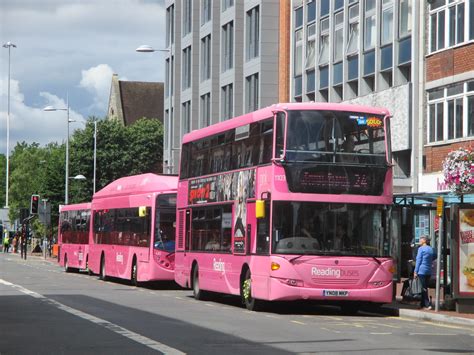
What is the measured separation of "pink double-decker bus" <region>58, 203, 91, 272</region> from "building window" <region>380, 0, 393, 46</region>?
13.1 meters

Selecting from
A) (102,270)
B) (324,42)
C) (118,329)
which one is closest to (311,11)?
(324,42)

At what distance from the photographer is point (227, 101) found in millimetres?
62438

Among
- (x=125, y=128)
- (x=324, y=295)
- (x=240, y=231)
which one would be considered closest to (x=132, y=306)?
(x=240, y=231)

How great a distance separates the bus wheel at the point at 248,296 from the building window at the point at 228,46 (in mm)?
36828

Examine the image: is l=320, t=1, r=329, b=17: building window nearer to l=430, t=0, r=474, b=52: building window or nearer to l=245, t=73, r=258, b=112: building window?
l=245, t=73, r=258, b=112: building window

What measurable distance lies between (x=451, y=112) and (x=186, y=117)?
112ft

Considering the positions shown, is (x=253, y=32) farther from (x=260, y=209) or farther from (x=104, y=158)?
(x=104, y=158)

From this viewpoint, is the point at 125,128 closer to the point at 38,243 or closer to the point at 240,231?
the point at 38,243

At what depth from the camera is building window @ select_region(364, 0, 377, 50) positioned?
4381 centimetres

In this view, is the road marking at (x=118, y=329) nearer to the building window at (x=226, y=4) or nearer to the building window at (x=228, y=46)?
the building window at (x=228, y=46)

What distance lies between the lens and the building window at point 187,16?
6944cm

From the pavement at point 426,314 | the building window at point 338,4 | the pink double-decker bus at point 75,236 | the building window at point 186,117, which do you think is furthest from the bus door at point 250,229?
the building window at point 186,117

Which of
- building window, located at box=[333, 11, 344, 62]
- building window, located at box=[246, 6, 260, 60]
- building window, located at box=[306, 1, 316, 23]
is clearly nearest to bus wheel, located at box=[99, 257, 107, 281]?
building window, located at box=[333, 11, 344, 62]

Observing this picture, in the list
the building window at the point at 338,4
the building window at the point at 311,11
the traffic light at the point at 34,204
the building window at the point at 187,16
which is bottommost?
the traffic light at the point at 34,204
